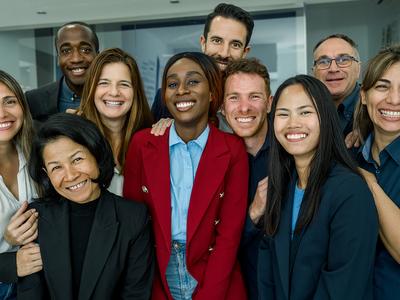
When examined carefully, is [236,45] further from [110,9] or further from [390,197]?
[110,9]

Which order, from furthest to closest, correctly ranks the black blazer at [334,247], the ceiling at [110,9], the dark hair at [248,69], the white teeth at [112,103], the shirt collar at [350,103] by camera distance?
1. the ceiling at [110,9]
2. the shirt collar at [350,103]
3. the white teeth at [112,103]
4. the dark hair at [248,69]
5. the black blazer at [334,247]

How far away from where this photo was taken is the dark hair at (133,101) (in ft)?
8.02

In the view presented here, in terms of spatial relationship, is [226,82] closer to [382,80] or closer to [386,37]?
[382,80]

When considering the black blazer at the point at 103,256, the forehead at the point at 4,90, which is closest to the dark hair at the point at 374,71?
the black blazer at the point at 103,256

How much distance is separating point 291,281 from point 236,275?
458 millimetres

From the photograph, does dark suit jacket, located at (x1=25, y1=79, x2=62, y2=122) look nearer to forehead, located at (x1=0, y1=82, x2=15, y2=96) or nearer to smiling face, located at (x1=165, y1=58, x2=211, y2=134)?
forehead, located at (x1=0, y1=82, x2=15, y2=96)

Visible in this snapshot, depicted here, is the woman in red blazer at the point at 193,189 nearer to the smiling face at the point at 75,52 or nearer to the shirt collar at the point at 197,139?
the shirt collar at the point at 197,139

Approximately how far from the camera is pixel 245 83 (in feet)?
7.45

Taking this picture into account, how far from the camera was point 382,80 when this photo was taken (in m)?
1.89

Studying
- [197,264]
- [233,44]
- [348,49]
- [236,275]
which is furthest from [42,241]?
[348,49]

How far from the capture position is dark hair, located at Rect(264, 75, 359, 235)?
168 centimetres

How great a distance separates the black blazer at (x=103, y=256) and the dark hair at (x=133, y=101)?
0.48 meters

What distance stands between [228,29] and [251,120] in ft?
3.40

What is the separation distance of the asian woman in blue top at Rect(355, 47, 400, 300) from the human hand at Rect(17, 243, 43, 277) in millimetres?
1495
